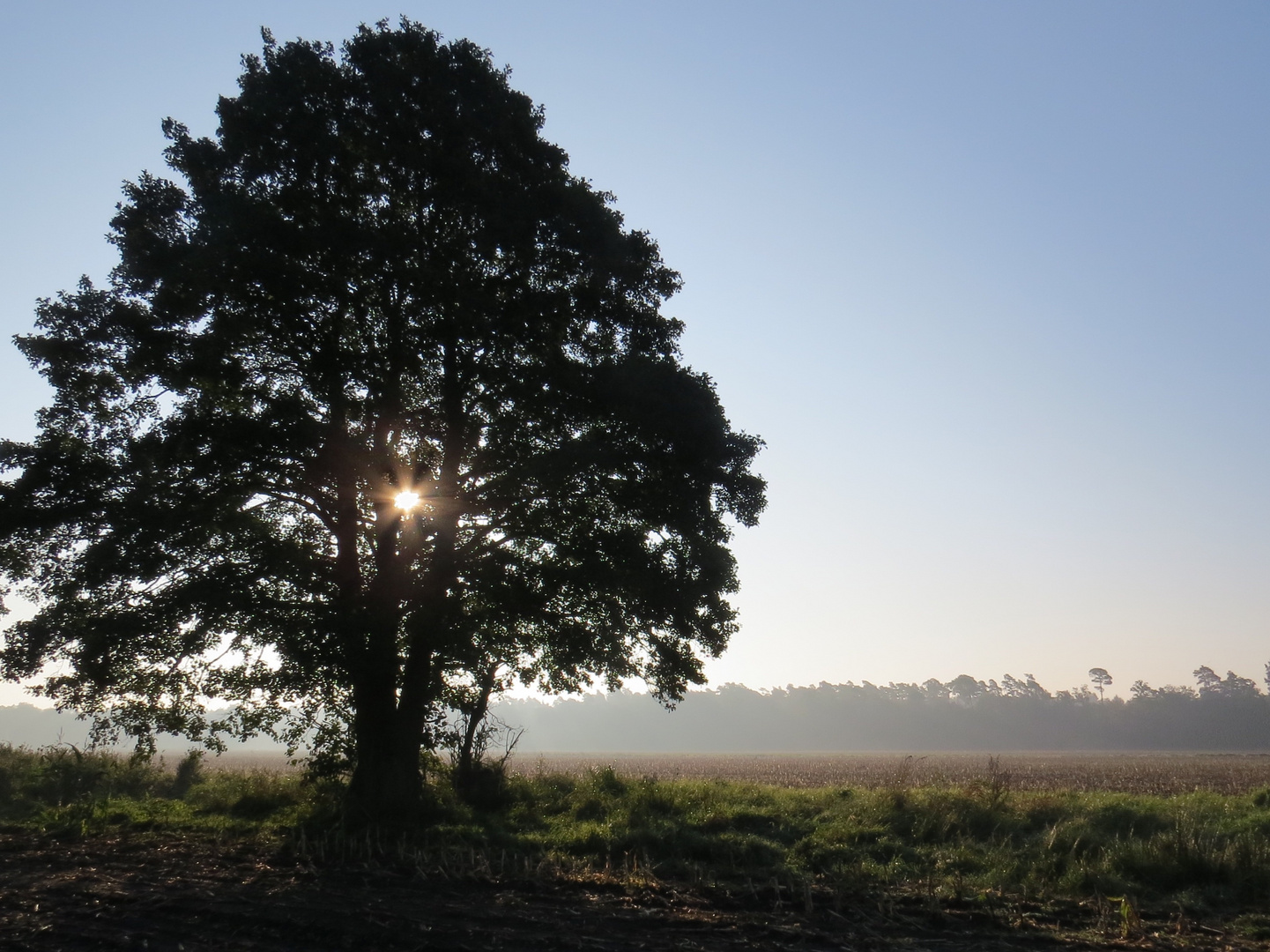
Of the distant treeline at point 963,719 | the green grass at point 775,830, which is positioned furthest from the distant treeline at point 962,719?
the green grass at point 775,830

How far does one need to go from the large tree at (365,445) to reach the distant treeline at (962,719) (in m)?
111

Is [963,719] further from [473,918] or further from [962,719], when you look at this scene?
[473,918]

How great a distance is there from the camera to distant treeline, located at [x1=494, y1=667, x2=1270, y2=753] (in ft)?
419

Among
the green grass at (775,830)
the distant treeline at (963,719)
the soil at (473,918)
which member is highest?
the soil at (473,918)

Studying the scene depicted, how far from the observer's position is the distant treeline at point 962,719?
419ft

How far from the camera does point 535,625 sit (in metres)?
15.9

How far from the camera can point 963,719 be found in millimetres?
150875

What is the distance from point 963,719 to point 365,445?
154264mm

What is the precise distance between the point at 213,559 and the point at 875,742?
153m

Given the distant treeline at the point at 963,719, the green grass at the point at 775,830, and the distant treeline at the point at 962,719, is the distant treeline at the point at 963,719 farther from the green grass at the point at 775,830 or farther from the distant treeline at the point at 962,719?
the green grass at the point at 775,830

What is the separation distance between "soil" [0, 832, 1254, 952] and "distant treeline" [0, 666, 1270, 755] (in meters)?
116

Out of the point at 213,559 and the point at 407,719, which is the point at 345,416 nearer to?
the point at 213,559

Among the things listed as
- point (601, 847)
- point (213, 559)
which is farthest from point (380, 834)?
point (213, 559)

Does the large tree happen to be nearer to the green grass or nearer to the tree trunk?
the tree trunk
